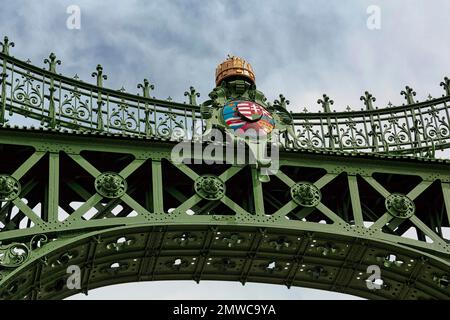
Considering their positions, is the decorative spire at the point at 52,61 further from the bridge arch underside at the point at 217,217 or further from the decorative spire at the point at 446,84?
the decorative spire at the point at 446,84

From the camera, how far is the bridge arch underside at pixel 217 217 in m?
23.3

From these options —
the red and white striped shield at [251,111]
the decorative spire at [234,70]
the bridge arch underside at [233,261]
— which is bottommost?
the bridge arch underside at [233,261]

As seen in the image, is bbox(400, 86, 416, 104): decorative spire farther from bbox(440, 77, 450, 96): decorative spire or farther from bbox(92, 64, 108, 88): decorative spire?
bbox(92, 64, 108, 88): decorative spire

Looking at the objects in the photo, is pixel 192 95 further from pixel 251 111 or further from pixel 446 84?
pixel 446 84

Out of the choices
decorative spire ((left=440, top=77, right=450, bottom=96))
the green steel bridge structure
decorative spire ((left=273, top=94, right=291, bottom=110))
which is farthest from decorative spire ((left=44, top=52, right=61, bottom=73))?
decorative spire ((left=440, top=77, right=450, bottom=96))

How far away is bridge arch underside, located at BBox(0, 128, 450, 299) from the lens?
76.5 feet

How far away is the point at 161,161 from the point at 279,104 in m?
3.89

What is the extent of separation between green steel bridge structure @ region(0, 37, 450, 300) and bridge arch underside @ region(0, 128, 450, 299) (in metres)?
0.03

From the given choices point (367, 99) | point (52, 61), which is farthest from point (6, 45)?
point (367, 99)

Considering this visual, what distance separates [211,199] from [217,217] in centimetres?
55

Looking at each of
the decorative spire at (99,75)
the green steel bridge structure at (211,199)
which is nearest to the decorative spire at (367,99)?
the green steel bridge structure at (211,199)

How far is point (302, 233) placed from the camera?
24875mm

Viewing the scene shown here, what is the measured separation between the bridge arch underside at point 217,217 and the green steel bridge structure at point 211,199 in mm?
34
